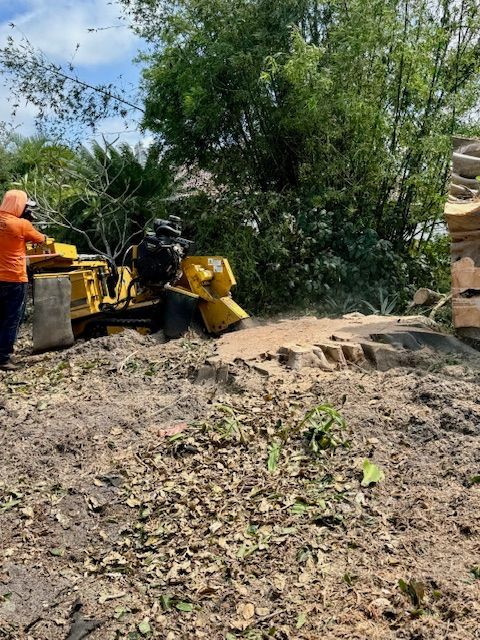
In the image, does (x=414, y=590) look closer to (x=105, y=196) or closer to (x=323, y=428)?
(x=323, y=428)

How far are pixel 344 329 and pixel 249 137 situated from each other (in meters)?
4.48

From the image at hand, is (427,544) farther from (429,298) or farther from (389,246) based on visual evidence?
(389,246)

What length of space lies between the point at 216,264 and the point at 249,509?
3613 millimetres

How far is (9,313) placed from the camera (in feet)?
21.6

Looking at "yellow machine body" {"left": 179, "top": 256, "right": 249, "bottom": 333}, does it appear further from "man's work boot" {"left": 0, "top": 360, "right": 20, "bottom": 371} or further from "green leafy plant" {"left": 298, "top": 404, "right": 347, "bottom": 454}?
"green leafy plant" {"left": 298, "top": 404, "right": 347, "bottom": 454}

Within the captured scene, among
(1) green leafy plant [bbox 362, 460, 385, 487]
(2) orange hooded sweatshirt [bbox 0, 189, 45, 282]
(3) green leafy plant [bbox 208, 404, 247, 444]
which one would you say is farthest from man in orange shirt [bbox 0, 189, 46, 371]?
(1) green leafy plant [bbox 362, 460, 385, 487]

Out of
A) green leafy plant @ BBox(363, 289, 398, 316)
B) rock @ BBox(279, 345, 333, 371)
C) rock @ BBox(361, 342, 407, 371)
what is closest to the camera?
rock @ BBox(279, 345, 333, 371)

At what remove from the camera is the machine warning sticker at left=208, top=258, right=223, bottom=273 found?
6.68 meters

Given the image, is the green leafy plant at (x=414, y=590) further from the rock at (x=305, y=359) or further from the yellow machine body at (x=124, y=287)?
the yellow machine body at (x=124, y=287)

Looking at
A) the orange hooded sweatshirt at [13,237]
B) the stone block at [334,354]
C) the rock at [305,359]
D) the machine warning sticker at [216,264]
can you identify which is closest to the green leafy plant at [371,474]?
the rock at [305,359]

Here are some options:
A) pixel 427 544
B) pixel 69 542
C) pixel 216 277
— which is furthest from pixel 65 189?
pixel 427 544

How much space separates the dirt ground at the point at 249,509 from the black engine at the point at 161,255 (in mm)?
1877

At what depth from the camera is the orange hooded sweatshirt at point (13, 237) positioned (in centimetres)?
645

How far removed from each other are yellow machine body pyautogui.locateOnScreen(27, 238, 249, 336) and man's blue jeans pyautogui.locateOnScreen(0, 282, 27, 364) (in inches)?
10.0
